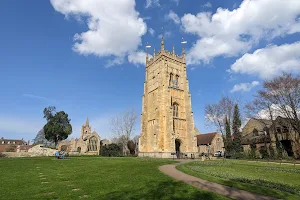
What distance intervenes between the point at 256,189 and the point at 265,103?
95.3 ft

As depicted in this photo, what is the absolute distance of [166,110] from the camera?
36.4 m

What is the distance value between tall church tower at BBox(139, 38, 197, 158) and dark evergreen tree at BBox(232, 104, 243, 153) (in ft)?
34.5

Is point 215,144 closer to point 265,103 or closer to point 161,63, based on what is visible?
point 265,103

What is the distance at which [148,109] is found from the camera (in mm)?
41656

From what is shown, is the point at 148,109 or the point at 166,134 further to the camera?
the point at 148,109

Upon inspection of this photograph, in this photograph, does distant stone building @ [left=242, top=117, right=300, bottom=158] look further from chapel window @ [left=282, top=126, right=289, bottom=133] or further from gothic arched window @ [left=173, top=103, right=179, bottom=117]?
gothic arched window @ [left=173, top=103, right=179, bottom=117]

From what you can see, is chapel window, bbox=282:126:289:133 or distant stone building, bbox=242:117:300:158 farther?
chapel window, bbox=282:126:289:133

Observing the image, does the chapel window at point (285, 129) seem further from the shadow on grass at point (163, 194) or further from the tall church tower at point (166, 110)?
the shadow on grass at point (163, 194)

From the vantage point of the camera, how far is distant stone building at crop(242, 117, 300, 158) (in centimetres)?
3331

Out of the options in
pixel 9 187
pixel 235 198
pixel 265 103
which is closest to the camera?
pixel 235 198

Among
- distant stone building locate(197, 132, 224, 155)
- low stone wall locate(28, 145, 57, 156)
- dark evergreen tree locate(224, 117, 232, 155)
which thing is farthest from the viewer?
distant stone building locate(197, 132, 224, 155)

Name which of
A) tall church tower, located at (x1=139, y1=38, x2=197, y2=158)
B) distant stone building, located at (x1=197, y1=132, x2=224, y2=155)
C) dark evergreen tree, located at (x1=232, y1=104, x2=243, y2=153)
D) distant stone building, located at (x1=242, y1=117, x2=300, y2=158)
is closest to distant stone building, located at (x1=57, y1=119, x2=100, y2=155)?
tall church tower, located at (x1=139, y1=38, x2=197, y2=158)

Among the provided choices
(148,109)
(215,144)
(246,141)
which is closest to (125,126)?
(148,109)

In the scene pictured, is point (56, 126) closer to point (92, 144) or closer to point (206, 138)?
point (92, 144)
